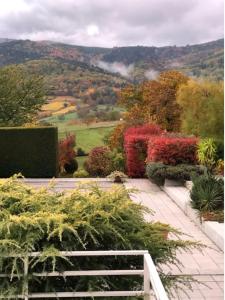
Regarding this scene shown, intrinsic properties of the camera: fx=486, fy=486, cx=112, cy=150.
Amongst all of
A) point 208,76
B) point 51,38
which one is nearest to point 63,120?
point 51,38

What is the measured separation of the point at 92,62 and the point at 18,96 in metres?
28.4

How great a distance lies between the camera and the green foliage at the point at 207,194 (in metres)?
10.1

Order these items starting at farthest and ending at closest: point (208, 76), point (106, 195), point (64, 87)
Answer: point (64, 87)
point (208, 76)
point (106, 195)

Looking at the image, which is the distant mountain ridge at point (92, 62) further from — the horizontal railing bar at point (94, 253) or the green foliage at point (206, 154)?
the horizontal railing bar at point (94, 253)

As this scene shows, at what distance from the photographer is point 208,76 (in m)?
29.7

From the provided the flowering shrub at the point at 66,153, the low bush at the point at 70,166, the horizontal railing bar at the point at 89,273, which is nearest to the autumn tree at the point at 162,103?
the flowering shrub at the point at 66,153

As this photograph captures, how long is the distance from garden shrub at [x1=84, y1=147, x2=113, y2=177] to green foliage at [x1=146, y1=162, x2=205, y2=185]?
510cm

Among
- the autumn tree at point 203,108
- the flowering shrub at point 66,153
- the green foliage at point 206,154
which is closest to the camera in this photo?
the green foliage at point 206,154

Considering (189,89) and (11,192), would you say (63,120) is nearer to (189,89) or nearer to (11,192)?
(189,89)

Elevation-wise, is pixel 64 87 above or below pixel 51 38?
below

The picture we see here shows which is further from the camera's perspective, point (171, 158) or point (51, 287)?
point (171, 158)

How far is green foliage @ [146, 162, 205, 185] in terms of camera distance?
14641 millimetres

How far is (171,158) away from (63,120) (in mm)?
38401

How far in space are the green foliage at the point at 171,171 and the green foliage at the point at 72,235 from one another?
10.6 metres
